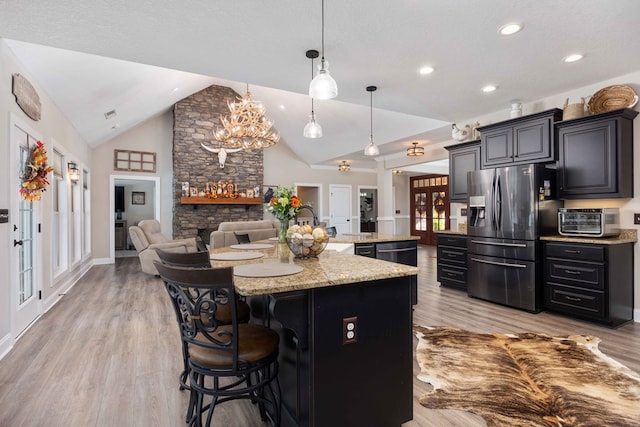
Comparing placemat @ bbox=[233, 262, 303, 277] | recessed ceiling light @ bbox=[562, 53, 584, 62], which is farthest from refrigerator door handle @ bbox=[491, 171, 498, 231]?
placemat @ bbox=[233, 262, 303, 277]

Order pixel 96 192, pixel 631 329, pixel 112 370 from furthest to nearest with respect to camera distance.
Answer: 1. pixel 96 192
2. pixel 631 329
3. pixel 112 370

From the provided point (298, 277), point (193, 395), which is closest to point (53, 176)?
point (193, 395)

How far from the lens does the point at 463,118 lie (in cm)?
511

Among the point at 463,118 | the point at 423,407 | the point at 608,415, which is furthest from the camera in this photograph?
the point at 463,118

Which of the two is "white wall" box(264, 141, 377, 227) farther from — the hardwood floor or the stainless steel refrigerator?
the stainless steel refrigerator

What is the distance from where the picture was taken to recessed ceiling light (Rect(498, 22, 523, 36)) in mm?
2521

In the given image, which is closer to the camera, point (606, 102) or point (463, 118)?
point (606, 102)

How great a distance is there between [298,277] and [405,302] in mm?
609

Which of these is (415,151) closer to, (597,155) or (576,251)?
(597,155)

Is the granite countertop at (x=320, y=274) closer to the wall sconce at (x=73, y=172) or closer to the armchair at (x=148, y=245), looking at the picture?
the armchair at (x=148, y=245)

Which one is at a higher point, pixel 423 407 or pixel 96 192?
pixel 96 192

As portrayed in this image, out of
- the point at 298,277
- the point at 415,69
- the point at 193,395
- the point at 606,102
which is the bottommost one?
the point at 193,395

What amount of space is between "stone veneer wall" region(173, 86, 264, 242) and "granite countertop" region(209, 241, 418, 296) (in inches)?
270

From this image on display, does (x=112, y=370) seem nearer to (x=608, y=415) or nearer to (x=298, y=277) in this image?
(x=298, y=277)
